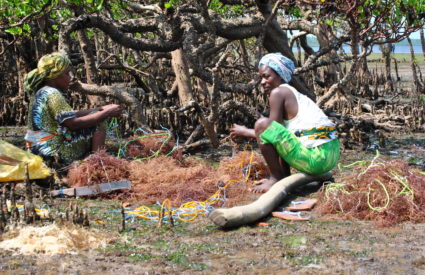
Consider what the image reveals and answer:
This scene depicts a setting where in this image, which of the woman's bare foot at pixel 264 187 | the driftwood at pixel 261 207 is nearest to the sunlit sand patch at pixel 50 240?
the driftwood at pixel 261 207

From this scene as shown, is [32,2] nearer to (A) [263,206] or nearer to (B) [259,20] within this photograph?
(B) [259,20]

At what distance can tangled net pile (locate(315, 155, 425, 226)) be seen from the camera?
4.09m

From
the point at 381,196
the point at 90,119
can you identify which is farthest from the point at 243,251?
the point at 90,119

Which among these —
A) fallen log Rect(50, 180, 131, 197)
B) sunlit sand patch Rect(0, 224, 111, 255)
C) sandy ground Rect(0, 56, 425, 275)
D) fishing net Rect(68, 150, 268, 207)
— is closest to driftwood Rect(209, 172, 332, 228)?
sandy ground Rect(0, 56, 425, 275)

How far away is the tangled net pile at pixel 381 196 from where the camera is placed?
13.4ft

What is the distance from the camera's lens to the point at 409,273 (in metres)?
3.12

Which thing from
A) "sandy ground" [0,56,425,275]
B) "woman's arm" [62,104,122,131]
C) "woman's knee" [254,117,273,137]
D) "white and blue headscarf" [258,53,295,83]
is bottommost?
"sandy ground" [0,56,425,275]

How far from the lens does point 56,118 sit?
17.2ft

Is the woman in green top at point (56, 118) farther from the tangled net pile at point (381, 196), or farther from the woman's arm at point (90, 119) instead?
the tangled net pile at point (381, 196)

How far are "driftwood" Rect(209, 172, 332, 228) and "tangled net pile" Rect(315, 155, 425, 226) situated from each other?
304 millimetres

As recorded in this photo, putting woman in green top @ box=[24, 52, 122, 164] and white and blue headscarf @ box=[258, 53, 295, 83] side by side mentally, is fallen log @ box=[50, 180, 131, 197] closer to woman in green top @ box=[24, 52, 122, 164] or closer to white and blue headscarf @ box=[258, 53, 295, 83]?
woman in green top @ box=[24, 52, 122, 164]

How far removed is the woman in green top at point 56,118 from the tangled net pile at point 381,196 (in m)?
2.19

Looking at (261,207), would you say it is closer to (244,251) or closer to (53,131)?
(244,251)

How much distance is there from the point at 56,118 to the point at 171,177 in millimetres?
1148
